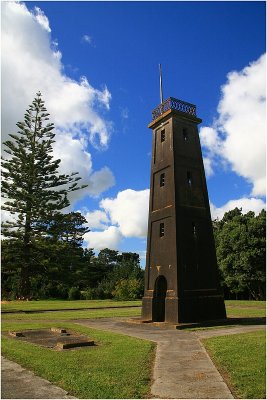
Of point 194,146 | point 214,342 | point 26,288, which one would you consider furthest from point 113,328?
point 26,288

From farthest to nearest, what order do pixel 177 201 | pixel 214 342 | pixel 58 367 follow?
A: pixel 177 201
pixel 214 342
pixel 58 367

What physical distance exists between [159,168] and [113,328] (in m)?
8.70

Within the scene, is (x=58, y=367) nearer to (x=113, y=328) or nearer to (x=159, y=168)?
(x=113, y=328)

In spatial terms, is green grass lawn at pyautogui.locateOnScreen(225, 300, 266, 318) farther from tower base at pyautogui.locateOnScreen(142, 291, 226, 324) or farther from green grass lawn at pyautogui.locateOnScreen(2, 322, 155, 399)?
green grass lawn at pyautogui.locateOnScreen(2, 322, 155, 399)

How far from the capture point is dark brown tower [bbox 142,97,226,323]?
1630 cm

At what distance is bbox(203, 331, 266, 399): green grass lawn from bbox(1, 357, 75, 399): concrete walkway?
2943mm

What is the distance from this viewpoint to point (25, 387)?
235 inches

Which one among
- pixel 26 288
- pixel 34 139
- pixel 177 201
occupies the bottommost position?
pixel 26 288

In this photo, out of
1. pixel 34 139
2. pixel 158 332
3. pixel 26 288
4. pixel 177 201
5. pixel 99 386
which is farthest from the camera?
pixel 34 139

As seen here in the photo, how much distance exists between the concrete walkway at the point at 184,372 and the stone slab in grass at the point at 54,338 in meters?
2.17

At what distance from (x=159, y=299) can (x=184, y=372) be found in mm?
10611

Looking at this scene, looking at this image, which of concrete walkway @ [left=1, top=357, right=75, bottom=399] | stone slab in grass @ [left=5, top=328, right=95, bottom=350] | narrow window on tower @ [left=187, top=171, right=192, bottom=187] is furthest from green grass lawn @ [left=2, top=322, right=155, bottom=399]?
narrow window on tower @ [left=187, top=171, right=192, bottom=187]

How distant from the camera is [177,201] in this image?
681 inches

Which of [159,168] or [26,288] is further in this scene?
[26,288]
